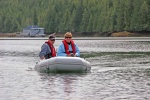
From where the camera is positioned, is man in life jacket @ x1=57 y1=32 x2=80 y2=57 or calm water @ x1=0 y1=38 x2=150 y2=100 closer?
calm water @ x1=0 y1=38 x2=150 y2=100

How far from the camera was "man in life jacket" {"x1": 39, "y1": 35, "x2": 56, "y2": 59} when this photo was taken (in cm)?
3203

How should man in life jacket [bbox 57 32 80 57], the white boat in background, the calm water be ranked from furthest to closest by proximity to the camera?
man in life jacket [bbox 57 32 80 57]
the white boat in background
the calm water

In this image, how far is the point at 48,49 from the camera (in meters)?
32.4

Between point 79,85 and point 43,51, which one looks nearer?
point 79,85

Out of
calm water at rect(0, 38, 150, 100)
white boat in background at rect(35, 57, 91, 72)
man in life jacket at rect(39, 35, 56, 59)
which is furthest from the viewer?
man in life jacket at rect(39, 35, 56, 59)

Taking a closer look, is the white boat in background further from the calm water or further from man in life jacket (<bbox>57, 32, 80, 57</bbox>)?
man in life jacket (<bbox>57, 32, 80, 57</bbox>)

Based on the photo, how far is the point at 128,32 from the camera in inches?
7156

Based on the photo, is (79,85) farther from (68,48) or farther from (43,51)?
(43,51)

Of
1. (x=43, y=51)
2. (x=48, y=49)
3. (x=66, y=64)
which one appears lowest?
(x=66, y=64)

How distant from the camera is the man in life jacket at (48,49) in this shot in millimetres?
32031

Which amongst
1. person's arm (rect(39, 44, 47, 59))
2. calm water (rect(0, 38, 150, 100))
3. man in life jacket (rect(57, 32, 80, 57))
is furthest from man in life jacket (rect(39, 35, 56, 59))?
calm water (rect(0, 38, 150, 100))

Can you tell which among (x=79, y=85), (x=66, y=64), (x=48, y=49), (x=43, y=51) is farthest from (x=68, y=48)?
(x=79, y=85)

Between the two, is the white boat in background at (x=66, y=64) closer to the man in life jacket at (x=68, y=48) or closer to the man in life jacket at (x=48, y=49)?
the man in life jacket at (x=68, y=48)

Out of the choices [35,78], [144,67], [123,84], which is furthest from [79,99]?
[144,67]
